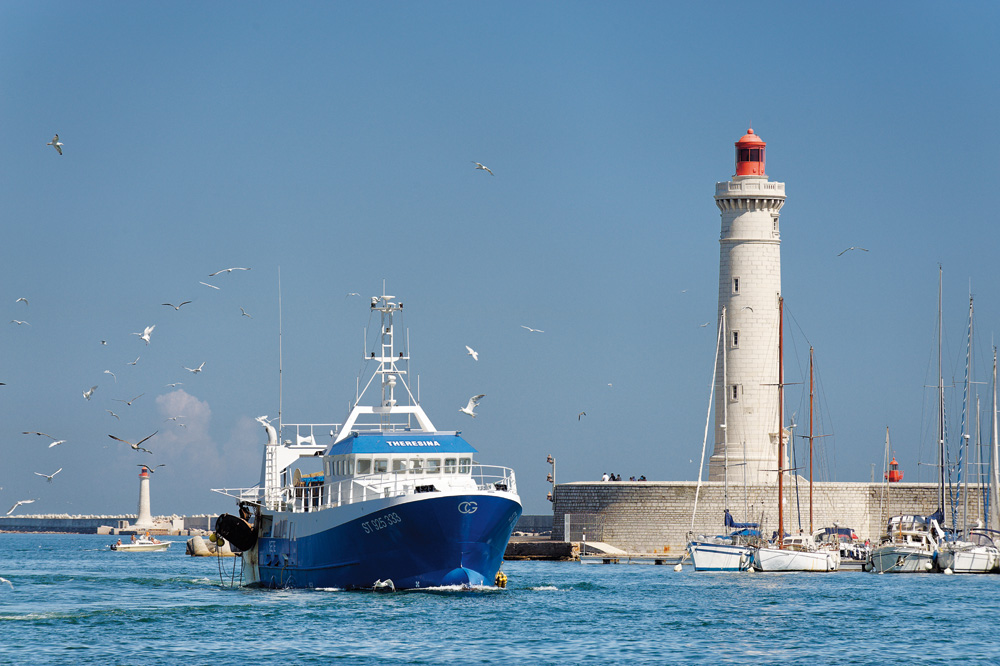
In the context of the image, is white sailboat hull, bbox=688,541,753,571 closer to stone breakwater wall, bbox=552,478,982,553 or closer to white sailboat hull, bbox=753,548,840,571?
white sailboat hull, bbox=753,548,840,571

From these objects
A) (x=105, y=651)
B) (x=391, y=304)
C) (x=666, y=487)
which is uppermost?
(x=391, y=304)

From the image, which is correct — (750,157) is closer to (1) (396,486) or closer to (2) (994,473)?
(2) (994,473)

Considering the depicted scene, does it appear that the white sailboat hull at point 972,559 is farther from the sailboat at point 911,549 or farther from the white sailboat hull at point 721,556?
the white sailboat hull at point 721,556

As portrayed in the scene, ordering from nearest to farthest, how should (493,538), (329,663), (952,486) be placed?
(329,663)
(493,538)
(952,486)

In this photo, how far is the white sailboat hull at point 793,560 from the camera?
186 ft

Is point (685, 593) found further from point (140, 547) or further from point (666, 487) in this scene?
point (140, 547)

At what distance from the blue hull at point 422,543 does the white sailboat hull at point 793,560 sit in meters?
18.9

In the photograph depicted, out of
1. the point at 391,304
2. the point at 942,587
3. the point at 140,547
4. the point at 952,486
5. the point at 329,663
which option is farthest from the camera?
the point at 140,547

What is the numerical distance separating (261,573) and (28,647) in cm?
1471

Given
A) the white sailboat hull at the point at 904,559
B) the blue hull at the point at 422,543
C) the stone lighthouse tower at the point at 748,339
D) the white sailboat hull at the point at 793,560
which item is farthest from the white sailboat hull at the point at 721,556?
the blue hull at the point at 422,543

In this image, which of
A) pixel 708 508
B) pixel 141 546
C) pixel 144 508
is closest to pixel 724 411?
pixel 708 508

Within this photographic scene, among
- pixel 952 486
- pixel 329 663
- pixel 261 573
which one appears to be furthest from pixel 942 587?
pixel 329 663

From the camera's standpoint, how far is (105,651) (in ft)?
102

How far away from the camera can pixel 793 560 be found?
57.1 m
